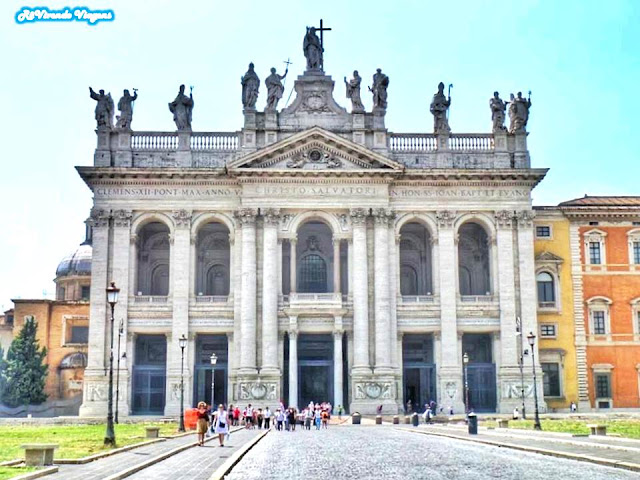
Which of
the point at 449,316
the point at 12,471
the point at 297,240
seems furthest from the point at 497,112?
the point at 12,471

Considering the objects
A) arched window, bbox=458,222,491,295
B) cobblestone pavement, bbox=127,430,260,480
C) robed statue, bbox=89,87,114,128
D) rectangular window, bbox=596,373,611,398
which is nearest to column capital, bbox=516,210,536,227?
arched window, bbox=458,222,491,295

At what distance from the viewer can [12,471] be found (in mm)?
21000

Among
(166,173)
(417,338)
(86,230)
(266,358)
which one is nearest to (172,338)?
(266,358)

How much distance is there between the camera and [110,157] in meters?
64.7

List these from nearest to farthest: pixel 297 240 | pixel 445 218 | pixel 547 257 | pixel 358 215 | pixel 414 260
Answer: pixel 358 215, pixel 445 218, pixel 547 257, pixel 297 240, pixel 414 260

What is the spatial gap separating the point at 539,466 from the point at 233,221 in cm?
4410

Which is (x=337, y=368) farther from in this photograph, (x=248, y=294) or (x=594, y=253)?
(x=594, y=253)

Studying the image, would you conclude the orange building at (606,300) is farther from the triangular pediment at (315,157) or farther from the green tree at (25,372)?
the green tree at (25,372)

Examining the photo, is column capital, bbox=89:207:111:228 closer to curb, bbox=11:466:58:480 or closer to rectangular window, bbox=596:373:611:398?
rectangular window, bbox=596:373:611:398

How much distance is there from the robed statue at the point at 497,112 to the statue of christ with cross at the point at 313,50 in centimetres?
1243

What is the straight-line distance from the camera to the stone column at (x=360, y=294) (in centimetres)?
6209

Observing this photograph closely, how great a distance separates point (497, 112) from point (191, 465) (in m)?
48.0

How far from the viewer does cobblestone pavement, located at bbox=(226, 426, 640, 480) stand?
66.1 feet

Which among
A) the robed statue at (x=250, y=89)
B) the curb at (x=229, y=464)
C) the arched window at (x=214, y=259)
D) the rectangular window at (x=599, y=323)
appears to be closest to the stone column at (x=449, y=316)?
the rectangular window at (x=599, y=323)
